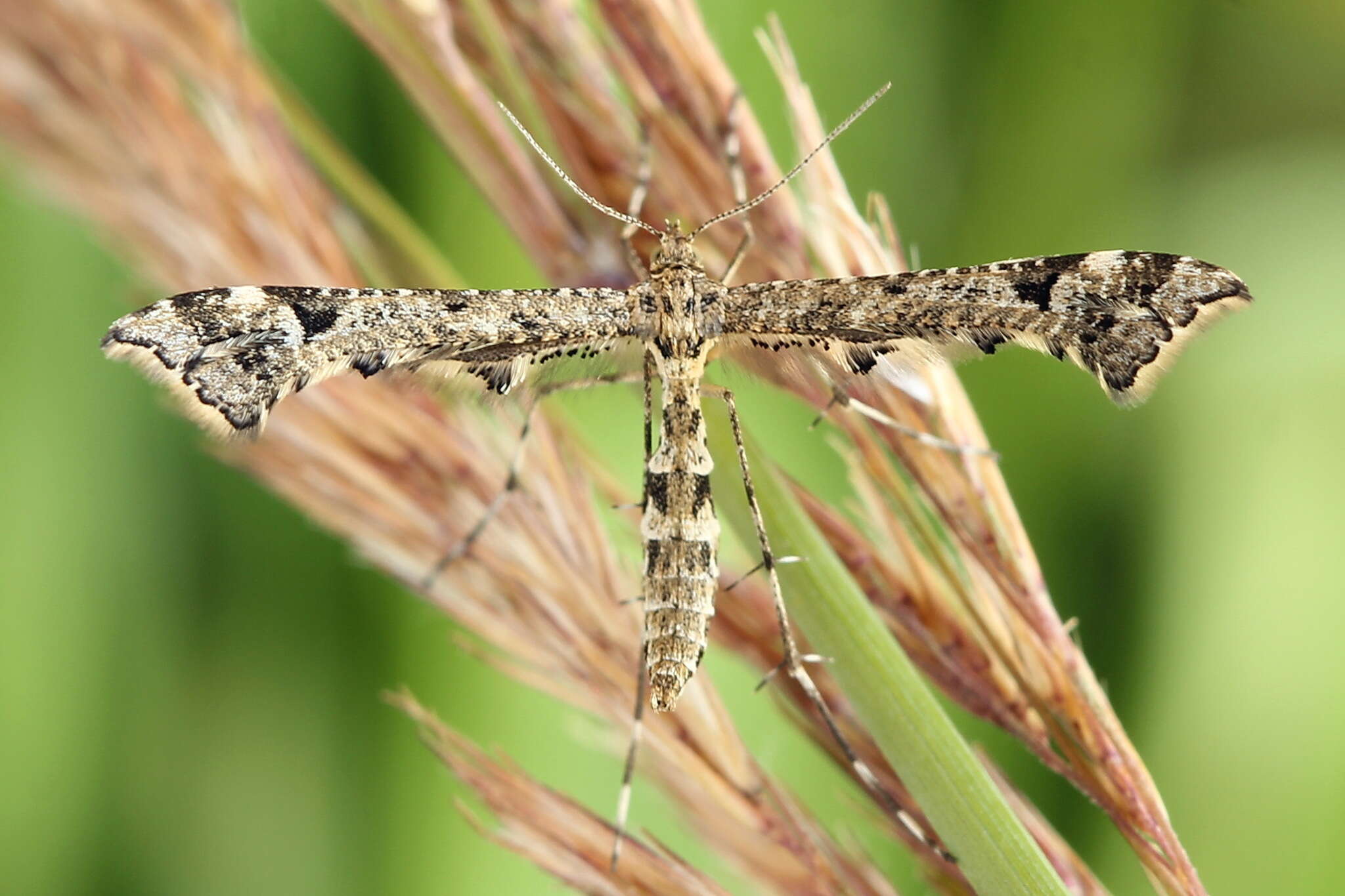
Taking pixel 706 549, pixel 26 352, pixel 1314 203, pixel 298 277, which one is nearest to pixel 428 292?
pixel 298 277

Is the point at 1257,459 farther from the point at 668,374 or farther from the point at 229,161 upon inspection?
the point at 229,161

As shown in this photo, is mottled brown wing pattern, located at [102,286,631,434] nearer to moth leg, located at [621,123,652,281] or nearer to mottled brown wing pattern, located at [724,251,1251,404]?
moth leg, located at [621,123,652,281]

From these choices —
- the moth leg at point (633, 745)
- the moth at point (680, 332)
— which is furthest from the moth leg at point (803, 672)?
the moth leg at point (633, 745)

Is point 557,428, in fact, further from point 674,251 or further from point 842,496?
point 842,496

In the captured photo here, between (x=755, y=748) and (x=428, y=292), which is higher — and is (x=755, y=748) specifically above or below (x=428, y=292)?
below

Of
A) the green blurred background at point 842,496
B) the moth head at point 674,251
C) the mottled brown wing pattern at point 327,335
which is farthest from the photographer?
the green blurred background at point 842,496

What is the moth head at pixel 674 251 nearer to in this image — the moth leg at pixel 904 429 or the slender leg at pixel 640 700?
the slender leg at pixel 640 700
